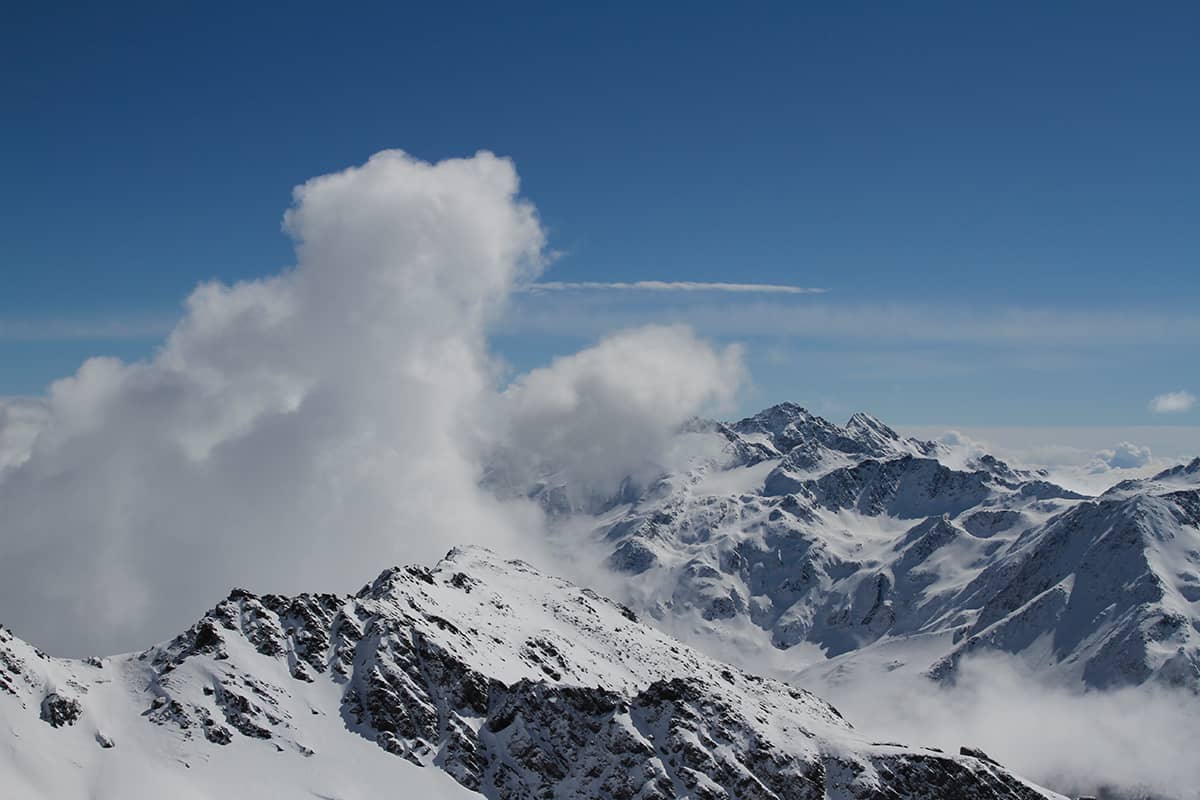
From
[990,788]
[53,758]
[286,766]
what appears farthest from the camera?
[990,788]

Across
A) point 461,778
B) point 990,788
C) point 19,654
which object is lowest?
point 990,788

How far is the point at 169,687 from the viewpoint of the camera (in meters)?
198

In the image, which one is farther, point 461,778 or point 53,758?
point 461,778

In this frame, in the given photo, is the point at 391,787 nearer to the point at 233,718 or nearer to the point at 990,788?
the point at 233,718

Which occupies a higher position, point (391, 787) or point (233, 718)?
point (233, 718)

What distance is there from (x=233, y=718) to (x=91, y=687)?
27491 millimetres

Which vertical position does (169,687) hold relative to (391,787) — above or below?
above

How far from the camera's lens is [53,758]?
171 meters

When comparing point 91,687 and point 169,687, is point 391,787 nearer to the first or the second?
point 169,687

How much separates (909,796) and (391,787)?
315 feet

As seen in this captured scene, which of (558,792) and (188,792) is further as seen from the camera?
(558,792)

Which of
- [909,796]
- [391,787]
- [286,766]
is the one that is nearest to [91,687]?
[286,766]

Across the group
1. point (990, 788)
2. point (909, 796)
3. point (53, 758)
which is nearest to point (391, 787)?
point (53, 758)

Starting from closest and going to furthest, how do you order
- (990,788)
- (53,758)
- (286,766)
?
(53,758), (286,766), (990,788)
